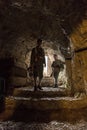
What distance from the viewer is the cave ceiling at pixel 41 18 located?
539 cm

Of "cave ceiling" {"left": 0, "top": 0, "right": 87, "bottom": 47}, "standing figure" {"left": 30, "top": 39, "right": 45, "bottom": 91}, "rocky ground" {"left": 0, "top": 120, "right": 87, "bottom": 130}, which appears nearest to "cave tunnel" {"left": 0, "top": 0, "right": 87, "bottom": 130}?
"cave ceiling" {"left": 0, "top": 0, "right": 87, "bottom": 47}

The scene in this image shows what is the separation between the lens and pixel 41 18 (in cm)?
745

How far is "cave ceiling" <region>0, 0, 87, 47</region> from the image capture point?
17.7ft

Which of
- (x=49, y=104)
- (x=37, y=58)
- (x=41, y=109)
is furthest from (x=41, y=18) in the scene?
(x=41, y=109)

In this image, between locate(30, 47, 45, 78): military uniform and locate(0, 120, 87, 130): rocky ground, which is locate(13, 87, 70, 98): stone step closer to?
locate(30, 47, 45, 78): military uniform

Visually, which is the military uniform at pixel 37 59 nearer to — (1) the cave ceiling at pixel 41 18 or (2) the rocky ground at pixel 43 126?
(1) the cave ceiling at pixel 41 18

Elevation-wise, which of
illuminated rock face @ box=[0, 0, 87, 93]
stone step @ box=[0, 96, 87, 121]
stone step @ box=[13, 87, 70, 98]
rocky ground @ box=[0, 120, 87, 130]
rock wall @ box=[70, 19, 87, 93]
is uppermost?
illuminated rock face @ box=[0, 0, 87, 93]

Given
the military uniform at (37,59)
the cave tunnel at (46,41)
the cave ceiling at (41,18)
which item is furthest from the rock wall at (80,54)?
the military uniform at (37,59)

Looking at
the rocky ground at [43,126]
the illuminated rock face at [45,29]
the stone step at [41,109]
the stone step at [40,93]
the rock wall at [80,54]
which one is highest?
the illuminated rock face at [45,29]

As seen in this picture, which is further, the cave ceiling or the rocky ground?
the cave ceiling

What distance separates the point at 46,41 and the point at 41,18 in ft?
7.64

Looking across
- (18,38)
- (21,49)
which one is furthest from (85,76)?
(21,49)

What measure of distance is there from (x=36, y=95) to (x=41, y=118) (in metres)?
1.63

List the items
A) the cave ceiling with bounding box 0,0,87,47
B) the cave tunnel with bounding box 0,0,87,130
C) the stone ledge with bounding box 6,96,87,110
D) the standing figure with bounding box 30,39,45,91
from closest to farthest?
the cave ceiling with bounding box 0,0,87,47 → the cave tunnel with bounding box 0,0,87,130 → the stone ledge with bounding box 6,96,87,110 → the standing figure with bounding box 30,39,45,91
